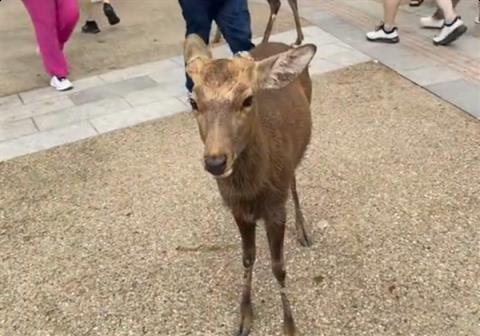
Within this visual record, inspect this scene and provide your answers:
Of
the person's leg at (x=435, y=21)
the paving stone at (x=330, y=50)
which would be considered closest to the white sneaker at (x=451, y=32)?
the person's leg at (x=435, y=21)

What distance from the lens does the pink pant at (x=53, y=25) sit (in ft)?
19.1

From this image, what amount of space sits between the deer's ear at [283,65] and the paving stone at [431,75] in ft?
11.3

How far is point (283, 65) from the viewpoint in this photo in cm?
245

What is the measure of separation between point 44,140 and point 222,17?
6.08 feet

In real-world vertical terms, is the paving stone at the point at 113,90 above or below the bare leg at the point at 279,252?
below

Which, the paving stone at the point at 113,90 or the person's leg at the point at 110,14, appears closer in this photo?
the paving stone at the point at 113,90

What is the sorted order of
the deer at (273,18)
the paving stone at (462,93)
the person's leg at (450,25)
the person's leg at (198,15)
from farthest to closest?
the deer at (273,18) < the person's leg at (450,25) < the paving stone at (462,93) < the person's leg at (198,15)

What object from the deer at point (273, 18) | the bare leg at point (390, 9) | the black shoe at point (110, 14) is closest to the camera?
the bare leg at point (390, 9)

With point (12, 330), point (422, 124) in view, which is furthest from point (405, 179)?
point (12, 330)

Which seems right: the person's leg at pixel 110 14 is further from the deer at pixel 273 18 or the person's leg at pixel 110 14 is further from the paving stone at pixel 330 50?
the paving stone at pixel 330 50

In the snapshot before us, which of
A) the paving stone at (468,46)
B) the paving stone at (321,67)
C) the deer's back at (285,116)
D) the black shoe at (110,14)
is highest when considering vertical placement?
the deer's back at (285,116)

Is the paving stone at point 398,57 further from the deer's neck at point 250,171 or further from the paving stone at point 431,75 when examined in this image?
the deer's neck at point 250,171

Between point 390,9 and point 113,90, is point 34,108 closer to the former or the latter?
point 113,90

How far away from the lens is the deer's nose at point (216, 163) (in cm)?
215
